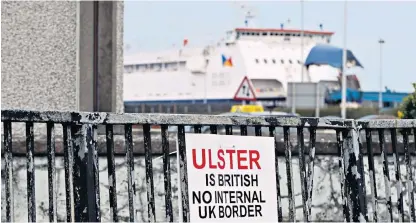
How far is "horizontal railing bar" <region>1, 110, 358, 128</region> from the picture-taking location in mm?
4379

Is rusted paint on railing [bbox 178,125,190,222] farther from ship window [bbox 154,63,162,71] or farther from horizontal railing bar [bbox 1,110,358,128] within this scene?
ship window [bbox 154,63,162,71]

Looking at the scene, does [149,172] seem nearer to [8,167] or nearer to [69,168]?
[69,168]

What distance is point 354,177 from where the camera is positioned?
221 inches

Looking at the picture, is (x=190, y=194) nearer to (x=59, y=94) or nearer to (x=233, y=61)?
(x=59, y=94)

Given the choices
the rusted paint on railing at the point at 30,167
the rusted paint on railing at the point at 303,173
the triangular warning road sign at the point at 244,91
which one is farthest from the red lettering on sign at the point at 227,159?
the triangular warning road sign at the point at 244,91

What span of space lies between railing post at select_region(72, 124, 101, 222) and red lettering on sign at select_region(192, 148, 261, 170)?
1.71ft

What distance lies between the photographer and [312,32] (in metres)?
109

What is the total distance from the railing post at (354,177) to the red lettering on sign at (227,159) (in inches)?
31.8

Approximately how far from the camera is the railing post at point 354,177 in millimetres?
5609

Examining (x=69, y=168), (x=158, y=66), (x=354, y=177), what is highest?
(x=158, y=66)

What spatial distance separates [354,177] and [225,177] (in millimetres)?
1060

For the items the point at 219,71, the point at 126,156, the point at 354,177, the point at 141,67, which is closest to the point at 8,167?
the point at 126,156

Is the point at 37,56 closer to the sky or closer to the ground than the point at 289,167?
closer to the sky

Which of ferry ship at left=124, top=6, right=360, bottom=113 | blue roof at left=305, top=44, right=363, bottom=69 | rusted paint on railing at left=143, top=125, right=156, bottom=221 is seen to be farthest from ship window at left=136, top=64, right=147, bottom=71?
rusted paint on railing at left=143, top=125, right=156, bottom=221
